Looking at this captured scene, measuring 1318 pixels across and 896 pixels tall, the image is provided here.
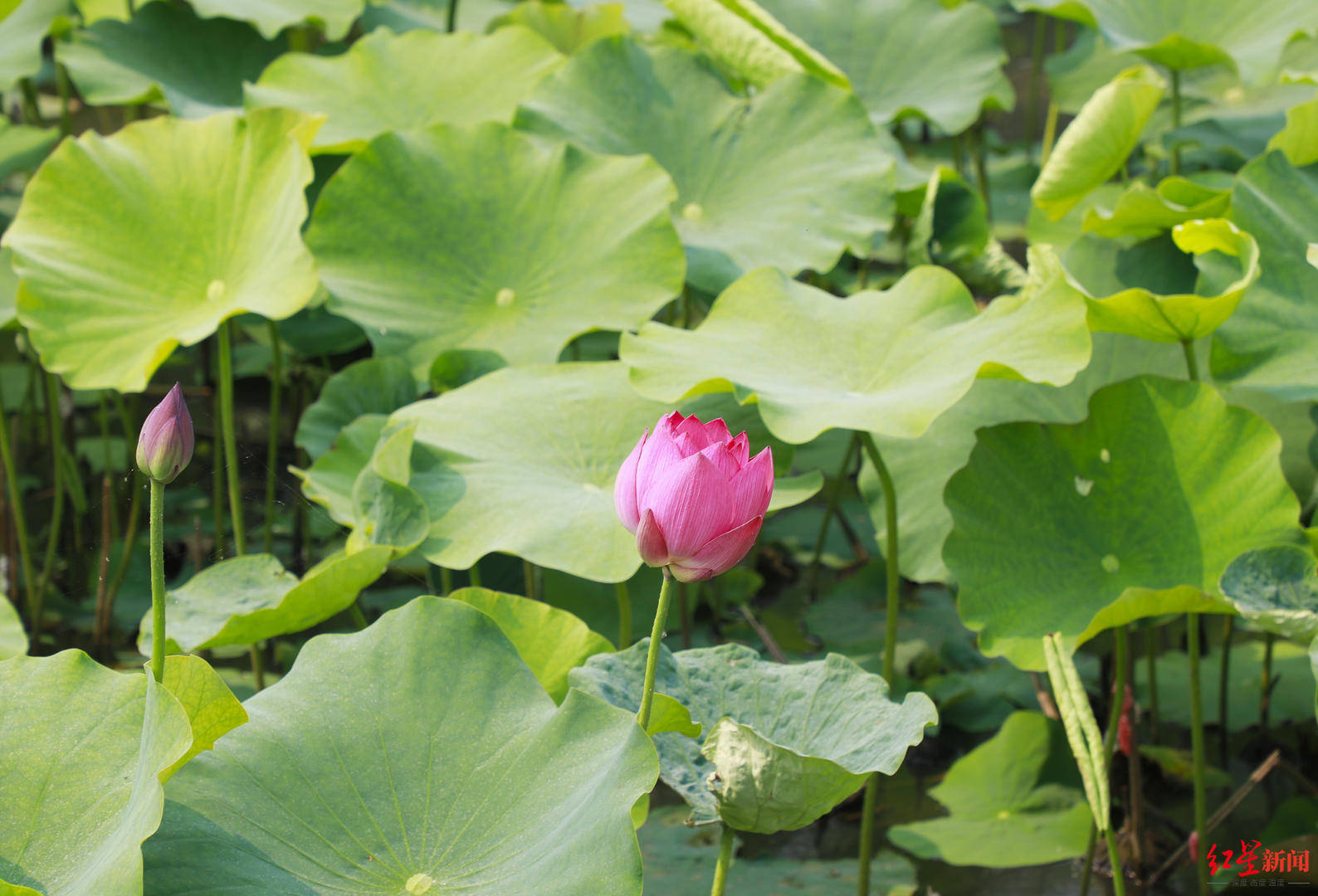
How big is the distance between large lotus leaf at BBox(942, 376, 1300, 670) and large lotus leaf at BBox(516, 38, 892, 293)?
494 mm

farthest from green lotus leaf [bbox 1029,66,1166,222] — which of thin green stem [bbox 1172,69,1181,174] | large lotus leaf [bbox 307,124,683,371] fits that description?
large lotus leaf [bbox 307,124,683,371]

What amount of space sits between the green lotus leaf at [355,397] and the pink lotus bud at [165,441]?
0.78m

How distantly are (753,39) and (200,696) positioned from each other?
1342 millimetres

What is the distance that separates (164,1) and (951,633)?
68.5 inches

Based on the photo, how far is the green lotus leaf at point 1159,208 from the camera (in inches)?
53.2

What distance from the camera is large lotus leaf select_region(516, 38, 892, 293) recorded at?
1619 mm

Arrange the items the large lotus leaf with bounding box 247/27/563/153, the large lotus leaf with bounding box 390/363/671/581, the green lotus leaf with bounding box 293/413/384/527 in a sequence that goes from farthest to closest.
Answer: the large lotus leaf with bounding box 247/27/563/153 → the green lotus leaf with bounding box 293/413/384/527 → the large lotus leaf with bounding box 390/363/671/581

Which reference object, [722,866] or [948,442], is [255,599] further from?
[948,442]

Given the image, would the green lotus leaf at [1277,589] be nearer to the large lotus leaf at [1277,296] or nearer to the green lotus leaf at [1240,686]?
the large lotus leaf at [1277,296]

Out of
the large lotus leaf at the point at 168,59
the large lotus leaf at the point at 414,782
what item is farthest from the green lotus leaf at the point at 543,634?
the large lotus leaf at the point at 168,59

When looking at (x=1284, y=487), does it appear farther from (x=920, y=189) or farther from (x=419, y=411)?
(x=419, y=411)

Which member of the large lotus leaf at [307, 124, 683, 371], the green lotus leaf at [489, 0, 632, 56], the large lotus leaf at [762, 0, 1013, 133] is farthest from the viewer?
the green lotus leaf at [489, 0, 632, 56]

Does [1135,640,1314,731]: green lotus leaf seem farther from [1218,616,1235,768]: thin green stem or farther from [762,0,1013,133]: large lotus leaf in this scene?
[762,0,1013,133]: large lotus leaf

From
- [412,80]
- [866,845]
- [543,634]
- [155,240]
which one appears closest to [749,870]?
[866,845]
